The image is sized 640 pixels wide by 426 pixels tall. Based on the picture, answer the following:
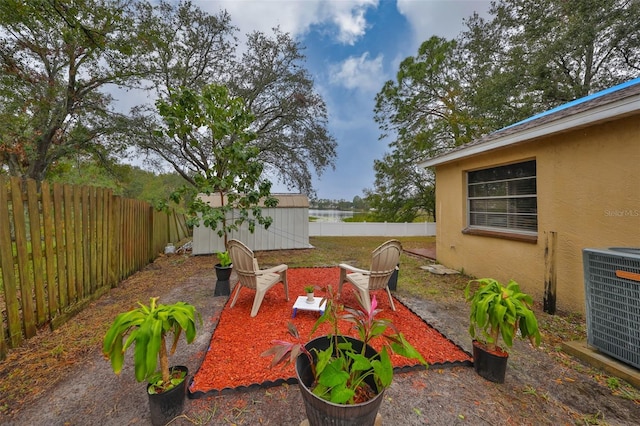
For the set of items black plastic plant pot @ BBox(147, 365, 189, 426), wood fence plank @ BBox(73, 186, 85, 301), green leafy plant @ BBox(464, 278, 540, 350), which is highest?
wood fence plank @ BBox(73, 186, 85, 301)

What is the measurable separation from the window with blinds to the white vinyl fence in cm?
958

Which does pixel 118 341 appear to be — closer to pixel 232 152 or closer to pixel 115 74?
pixel 232 152

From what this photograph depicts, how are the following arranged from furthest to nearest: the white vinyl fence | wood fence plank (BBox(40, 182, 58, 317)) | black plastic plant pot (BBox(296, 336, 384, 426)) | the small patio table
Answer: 1. the white vinyl fence
2. the small patio table
3. wood fence plank (BBox(40, 182, 58, 317))
4. black plastic plant pot (BBox(296, 336, 384, 426))

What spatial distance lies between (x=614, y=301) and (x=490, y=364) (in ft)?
4.02

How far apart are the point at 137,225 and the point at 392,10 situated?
919 cm

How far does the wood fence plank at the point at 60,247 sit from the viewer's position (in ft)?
9.50

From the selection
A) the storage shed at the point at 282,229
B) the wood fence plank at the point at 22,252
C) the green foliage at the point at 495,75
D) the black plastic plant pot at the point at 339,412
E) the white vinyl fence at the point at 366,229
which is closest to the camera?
the black plastic plant pot at the point at 339,412

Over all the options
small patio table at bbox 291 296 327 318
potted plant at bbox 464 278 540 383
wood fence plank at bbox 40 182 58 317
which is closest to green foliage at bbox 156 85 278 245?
wood fence plank at bbox 40 182 58 317

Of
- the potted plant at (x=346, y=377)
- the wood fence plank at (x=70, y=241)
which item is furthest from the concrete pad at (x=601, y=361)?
the wood fence plank at (x=70, y=241)

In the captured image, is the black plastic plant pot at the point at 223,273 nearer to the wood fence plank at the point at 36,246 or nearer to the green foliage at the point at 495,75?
the wood fence plank at the point at 36,246

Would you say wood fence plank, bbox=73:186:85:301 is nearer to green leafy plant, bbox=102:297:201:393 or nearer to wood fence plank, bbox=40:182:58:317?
wood fence plank, bbox=40:182:58:317

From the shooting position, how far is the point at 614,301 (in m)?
2.12

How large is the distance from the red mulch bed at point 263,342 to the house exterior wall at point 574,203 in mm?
2114

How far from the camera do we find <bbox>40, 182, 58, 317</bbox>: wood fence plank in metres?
2.73
